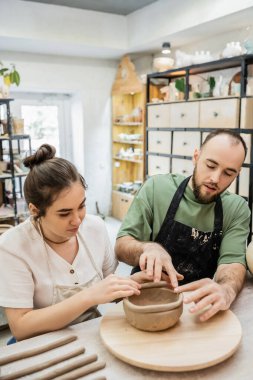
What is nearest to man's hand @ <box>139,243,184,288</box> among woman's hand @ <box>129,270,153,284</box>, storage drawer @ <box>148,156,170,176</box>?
woman's hand @ <box>129,270,153,284</box>

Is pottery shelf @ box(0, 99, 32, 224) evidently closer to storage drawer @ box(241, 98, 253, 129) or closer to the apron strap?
storage drawer @ box(241, 98, 253, 129)

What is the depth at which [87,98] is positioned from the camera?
532 cm

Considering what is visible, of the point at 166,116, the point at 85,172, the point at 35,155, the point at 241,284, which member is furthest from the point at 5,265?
the point at 85,172

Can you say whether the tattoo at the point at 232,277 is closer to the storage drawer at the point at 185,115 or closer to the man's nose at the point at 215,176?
the man's nose at the point at 215,176

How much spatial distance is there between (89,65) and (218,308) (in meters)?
4.85

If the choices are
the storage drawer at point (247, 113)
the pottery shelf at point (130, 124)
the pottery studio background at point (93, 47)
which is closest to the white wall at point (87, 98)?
the pottery studio background at point (93, 47)

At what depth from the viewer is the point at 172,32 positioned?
3.84 metres

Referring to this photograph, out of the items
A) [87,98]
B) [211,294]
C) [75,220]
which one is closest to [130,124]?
[87,98]

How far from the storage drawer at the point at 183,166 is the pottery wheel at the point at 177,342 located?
112 inches

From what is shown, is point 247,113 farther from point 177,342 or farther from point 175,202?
point 177,342

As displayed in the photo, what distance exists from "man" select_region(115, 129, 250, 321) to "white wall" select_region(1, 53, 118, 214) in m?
3.79

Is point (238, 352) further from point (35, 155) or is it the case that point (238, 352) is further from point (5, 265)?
point (35, 155)

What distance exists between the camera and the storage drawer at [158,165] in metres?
4.23

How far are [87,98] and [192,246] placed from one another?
422 cm
